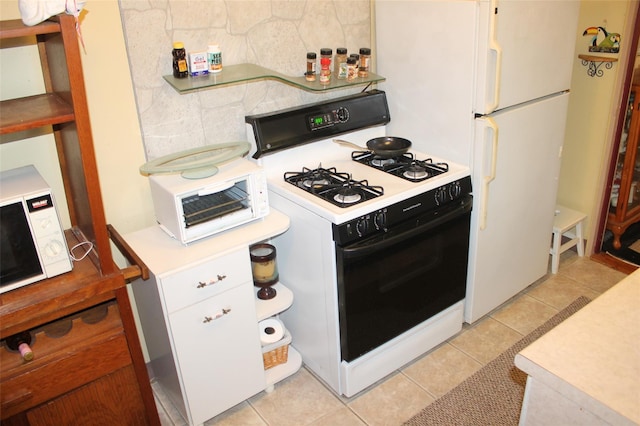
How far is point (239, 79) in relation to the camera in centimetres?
220

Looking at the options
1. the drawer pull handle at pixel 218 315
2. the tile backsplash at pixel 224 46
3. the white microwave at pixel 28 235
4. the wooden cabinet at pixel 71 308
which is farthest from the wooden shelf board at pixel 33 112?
the drawer pull handle at pixel 218 315

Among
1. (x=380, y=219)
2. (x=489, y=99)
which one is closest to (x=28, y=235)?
(x=380, y=219)

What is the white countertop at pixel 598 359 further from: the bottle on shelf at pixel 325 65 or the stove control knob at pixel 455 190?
the bottle on shelf at pixel 325 65

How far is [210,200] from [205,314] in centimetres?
46

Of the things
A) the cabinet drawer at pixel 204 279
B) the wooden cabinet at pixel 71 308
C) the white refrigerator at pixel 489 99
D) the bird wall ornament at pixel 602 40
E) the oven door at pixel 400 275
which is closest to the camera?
the wooden cabinet at pixel 71 308

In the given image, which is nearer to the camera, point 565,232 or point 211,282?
point 211,282

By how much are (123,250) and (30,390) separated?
604mm

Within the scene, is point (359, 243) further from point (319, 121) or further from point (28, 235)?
point (28, 235)

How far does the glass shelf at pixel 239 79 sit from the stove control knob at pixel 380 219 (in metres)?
0.61

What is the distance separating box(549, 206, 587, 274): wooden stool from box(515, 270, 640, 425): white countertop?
1.95 meters

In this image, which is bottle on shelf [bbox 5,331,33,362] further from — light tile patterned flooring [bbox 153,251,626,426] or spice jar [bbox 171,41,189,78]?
spice jar [bbox 171,41,189,78]

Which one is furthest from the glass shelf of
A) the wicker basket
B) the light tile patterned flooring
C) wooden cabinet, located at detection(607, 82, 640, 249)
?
wooden cabinet, located at detection(607, 82, 640, 249)

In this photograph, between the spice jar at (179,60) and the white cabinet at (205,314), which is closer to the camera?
the white cabinet at (205,314)

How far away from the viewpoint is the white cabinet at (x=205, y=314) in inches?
79.7
